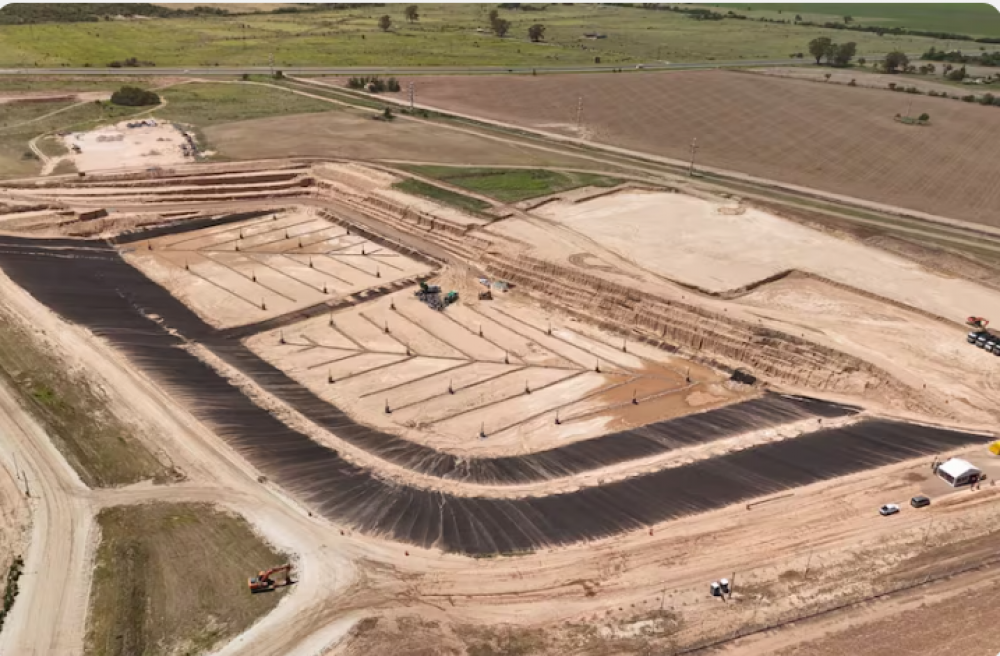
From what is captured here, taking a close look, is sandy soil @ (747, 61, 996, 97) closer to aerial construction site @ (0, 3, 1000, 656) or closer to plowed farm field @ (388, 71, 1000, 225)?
plowed farm field @ (388, 71, 1000, 225)

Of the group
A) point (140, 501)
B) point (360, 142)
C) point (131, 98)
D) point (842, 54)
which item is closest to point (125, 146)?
point (131, 98)

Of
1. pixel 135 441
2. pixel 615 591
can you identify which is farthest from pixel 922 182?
pixel 135 441

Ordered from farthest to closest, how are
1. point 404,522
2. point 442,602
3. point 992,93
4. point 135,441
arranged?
point 992,93 < point 135,441 < point 404,522 < point 442,602

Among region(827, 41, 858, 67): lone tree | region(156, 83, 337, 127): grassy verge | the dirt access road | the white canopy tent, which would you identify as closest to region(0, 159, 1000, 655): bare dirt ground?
the dirt access road

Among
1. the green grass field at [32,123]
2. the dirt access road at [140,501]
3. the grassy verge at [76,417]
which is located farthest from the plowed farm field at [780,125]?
the grassy verge at [76,417]

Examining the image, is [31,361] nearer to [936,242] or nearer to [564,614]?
[564,614]
